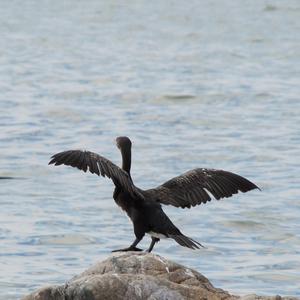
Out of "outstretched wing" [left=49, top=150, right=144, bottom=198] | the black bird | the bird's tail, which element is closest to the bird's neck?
the black bird

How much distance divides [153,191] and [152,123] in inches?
500

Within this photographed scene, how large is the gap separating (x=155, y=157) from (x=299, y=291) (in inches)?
299

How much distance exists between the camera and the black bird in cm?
900

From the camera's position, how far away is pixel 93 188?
16891 mm

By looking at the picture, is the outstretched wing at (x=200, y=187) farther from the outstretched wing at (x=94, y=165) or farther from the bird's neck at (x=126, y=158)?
the outstretched wing at (x=94, y=165)

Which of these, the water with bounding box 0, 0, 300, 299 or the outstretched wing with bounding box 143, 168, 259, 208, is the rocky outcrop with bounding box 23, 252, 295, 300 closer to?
the outstretched wing with bounding box 143, 168, 259, 208

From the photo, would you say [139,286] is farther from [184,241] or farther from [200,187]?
[200,187]

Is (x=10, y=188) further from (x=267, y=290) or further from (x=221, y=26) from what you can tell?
(x=221, y=26)

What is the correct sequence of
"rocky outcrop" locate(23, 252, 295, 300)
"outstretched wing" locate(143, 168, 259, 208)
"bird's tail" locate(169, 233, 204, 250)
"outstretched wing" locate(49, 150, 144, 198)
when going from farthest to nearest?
"outstretched wing" locate(143, 168, 259, 208) → "bird's tail" locate(169, 233, 204, 250) → "outstretched wing" locate(49, 150, 144, 198) → "rocky outcrop" locate(23, 252, 295, 300)

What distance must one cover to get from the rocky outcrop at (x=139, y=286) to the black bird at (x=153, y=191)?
73 centimetres

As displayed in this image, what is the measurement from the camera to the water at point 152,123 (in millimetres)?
13219

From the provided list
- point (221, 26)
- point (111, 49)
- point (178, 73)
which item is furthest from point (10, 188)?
point (221, 26)

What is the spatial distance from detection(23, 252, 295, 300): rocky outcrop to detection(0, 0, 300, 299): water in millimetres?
3010

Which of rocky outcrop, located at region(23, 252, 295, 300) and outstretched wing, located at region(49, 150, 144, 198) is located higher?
outstretched wing, located at region(49, 150, 144, 198)
